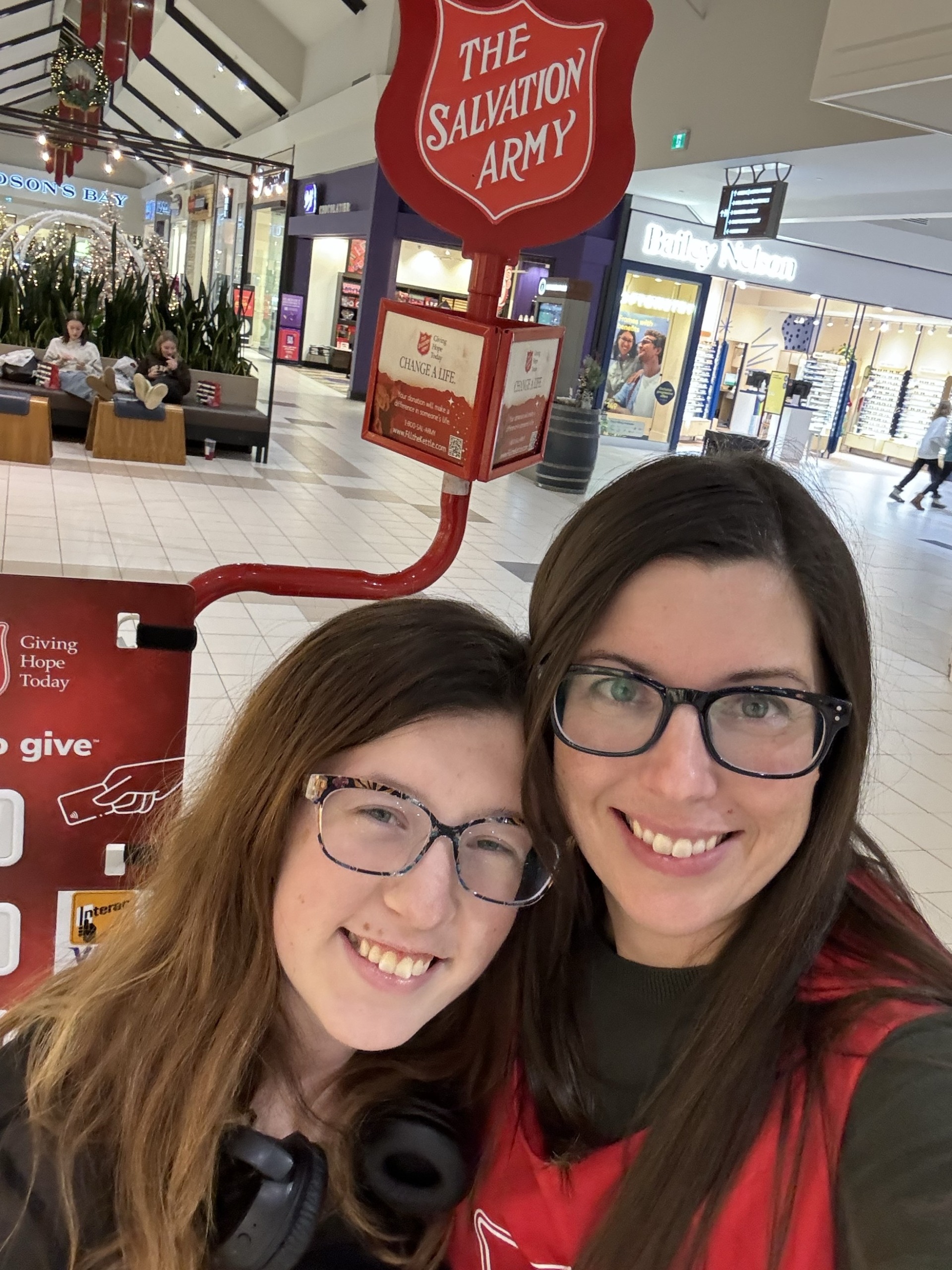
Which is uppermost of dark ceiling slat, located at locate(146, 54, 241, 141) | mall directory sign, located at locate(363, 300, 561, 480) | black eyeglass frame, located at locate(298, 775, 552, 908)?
dark ceiling slat, located at locate(146, 54, 241, 141)

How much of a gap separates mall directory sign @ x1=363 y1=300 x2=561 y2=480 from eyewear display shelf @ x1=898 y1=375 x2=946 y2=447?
1756cm

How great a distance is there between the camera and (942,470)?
43.1 feet

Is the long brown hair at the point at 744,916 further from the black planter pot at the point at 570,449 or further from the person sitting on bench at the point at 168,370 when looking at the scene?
the black planter pot at the point at 570,449

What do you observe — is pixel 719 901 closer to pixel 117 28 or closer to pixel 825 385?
pixel 117 28

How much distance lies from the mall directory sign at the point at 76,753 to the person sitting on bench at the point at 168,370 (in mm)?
7657

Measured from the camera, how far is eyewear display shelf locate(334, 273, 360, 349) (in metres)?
18.3

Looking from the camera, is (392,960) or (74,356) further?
(74,356)

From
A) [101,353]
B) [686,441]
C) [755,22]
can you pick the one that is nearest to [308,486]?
[101,353]

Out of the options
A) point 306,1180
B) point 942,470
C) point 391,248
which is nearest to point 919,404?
point 942,470

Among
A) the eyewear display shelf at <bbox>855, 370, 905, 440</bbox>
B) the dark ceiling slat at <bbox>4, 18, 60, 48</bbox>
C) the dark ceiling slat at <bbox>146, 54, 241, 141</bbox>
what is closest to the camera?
the eyewear display shelf at <bbox>855, 370, 905, 440</bbox>

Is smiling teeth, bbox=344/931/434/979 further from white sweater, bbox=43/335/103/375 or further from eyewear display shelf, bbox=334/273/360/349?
eyewear display shelf, bbox=334/273/360/349

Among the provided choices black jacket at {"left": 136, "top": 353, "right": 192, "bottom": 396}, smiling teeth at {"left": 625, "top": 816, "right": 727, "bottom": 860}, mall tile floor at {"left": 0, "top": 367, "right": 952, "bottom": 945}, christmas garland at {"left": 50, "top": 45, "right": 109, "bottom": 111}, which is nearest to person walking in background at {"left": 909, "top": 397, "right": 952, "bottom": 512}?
mall tile floor at {"left": 0, "top": 367, "right": 952, "bottom": 945}

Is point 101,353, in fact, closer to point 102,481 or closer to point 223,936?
point 102,481

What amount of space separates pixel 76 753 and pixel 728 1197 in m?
1.15
